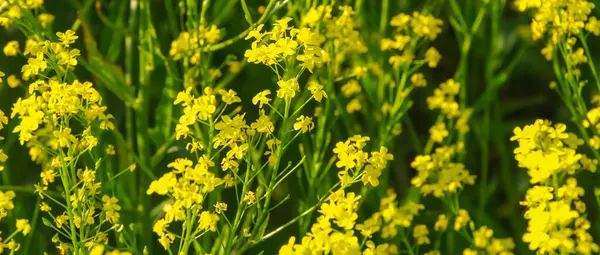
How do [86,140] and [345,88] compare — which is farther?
[345,88]

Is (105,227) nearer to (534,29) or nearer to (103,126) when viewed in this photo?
(103,126)

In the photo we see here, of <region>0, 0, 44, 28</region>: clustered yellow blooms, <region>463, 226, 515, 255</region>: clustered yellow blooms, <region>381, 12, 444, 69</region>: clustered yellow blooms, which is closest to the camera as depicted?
<region>0, 0, 44, 28</region>: clustered yellow blooms

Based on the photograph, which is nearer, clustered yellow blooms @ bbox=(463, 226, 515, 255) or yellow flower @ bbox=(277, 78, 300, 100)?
yellow flower @ bbox=(277, 78, 300, 100)

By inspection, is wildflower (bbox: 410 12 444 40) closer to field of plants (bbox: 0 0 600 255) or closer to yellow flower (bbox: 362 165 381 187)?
field of plants (bbox: 0 0 600 255)

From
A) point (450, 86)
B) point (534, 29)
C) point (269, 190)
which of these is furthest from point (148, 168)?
point (534, 29)

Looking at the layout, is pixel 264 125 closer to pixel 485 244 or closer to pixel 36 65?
pixel 36 65

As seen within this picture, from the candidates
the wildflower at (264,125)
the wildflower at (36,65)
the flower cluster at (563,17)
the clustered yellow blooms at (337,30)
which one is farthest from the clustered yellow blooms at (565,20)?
the wildflower at (36,65)

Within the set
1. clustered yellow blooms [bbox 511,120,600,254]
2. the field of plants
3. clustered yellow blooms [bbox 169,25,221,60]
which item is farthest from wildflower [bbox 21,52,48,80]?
clustered yellow blooms [bbox 511,120,600,254]
